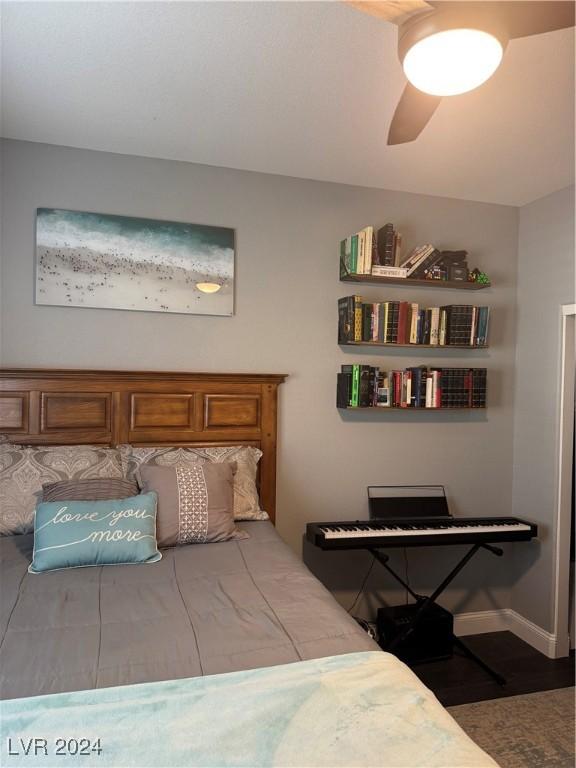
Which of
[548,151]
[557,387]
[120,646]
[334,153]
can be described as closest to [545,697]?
[557,387]

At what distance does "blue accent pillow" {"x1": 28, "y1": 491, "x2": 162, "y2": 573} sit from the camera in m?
1.94

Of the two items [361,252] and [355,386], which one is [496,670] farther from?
[361,252]

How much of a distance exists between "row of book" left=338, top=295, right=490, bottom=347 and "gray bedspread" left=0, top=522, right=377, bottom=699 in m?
1.47

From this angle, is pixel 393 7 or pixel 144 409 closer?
pixel 393 7

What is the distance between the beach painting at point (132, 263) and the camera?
2730 millimetres

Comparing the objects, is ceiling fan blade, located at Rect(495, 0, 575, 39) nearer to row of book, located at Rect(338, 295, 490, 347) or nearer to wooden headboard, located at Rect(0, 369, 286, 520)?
row of book, located at Rect(338, 295, 490, 347)

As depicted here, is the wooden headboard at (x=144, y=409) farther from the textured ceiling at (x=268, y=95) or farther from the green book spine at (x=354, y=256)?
the textured ceiling at (x=268, y=95)

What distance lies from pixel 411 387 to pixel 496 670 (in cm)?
166

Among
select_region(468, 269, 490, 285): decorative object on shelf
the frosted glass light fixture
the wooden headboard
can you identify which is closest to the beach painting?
the frosted glass light fixture

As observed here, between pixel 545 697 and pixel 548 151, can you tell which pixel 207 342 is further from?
pixel 545 697

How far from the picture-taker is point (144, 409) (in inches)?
112

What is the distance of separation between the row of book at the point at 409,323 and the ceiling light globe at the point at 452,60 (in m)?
1.59

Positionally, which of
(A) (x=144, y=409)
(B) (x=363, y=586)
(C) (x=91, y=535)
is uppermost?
(A) (x=144, y=409)

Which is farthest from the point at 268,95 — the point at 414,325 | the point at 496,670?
the point at 496,670
